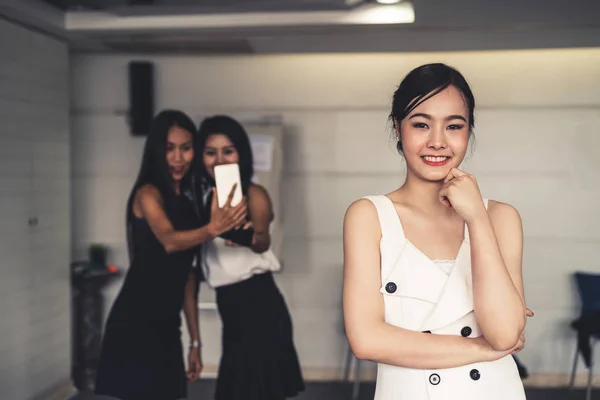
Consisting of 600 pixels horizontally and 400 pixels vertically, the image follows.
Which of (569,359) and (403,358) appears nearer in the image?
(403,358)

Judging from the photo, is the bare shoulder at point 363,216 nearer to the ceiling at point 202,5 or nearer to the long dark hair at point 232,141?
the long dark hair at point 232,141

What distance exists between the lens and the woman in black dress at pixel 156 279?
257cm

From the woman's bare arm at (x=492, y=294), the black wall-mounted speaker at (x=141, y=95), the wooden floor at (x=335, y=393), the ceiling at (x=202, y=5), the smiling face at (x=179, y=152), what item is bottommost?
the wooden floor at (x=335, y=393)

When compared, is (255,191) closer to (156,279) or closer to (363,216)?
(156,279)

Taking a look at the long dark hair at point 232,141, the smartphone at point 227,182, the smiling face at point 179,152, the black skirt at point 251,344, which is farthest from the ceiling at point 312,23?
the black skirt at point 251,344

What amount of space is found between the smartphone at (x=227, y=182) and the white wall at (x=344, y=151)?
1.99 metres

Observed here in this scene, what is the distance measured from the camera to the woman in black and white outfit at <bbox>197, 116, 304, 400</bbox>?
9.29ft

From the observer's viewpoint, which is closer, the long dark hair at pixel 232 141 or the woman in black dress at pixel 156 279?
the woman in black dress at pixel 156 279

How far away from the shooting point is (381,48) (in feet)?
14.7

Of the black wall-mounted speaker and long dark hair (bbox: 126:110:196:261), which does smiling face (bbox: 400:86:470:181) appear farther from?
the black wall-mounted speaker

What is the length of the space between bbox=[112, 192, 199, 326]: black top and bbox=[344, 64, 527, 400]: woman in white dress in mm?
1486

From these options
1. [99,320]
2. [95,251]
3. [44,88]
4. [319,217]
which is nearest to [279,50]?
[319,217]

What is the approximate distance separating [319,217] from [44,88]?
2213 mm

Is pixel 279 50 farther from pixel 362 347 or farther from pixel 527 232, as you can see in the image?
pixel 362 347
